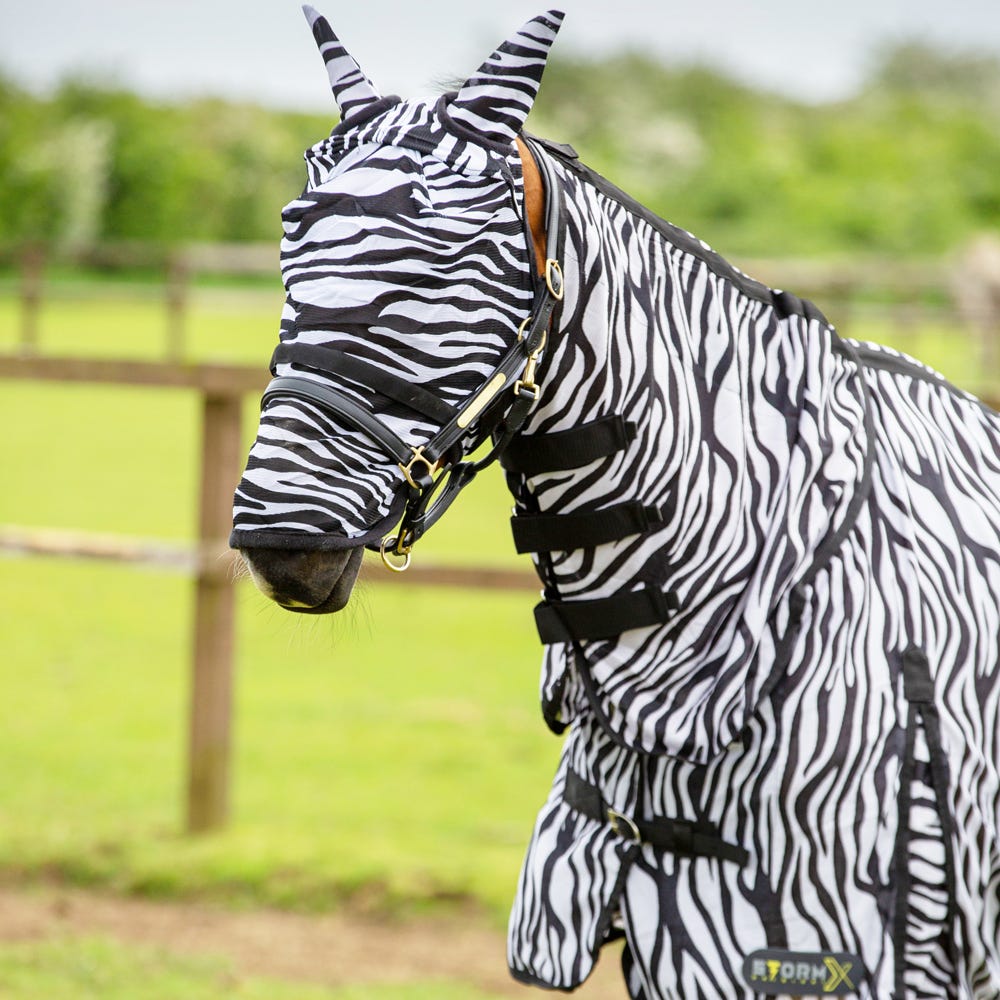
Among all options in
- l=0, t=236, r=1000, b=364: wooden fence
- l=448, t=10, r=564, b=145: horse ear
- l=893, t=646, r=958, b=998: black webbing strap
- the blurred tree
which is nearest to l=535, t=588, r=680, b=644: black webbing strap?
l=893, t=646, r=958, b=998: black webbing strap

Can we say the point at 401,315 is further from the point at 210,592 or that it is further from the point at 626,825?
the point at 210,592

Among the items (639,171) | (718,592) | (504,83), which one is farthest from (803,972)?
(639,171)

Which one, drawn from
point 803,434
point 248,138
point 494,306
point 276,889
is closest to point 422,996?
point 276,889

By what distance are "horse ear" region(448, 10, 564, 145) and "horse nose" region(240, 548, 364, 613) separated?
546 mm

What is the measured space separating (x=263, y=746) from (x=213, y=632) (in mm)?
1349

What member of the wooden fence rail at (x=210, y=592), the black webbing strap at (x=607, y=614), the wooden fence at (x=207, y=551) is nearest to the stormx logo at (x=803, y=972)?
the black webbing strap at (x=607, y=614)

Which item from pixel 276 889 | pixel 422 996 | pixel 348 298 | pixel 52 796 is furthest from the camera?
pixel 52 796

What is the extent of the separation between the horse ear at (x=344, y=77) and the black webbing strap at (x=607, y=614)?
2.38ft

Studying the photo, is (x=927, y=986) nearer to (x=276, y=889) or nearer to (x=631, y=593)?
(x=631, y=593)

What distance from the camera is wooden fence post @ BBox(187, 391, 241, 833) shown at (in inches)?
165

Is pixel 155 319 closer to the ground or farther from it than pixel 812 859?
farther from it

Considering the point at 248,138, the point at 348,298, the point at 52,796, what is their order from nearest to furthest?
1. the point at 348,298
2. the point at 52,796
3. the point at 248,138

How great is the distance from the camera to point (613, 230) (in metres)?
1.67

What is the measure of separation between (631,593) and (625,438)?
22 centimetres
